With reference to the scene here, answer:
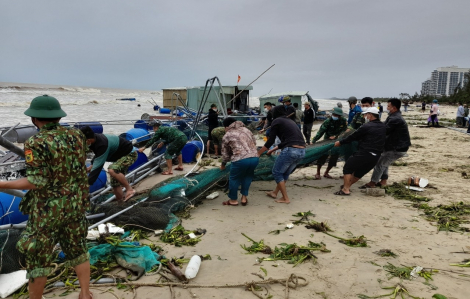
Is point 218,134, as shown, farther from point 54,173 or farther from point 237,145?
point 54,173

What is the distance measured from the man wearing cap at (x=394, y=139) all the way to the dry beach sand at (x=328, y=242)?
686 mm

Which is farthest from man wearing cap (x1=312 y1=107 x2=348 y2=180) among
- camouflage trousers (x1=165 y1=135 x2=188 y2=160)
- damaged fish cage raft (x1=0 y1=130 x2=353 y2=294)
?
camouflage trousers (x1=165 y1=135 x2=188 y2=160)

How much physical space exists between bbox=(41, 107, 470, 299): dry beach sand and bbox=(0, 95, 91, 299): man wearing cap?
68cm

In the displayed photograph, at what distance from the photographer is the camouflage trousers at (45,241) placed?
2479mm

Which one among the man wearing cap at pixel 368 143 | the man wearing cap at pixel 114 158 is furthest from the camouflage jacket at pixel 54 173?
the man wearing cap at pixel 368 143

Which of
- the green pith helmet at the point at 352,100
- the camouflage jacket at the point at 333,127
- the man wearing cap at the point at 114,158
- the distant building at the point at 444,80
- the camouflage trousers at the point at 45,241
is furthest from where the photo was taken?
the distant building at the point at 444,80

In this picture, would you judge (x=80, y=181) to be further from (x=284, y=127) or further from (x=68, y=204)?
(x=284, y=127)

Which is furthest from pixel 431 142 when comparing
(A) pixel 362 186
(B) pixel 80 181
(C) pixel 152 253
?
(B) pixel 80 181

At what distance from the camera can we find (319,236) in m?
4.26

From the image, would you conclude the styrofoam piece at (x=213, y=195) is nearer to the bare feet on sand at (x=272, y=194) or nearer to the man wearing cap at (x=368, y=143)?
the bare feet on sand at (x=272, y=194)

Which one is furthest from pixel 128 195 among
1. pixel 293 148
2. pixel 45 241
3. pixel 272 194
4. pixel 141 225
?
pixel 45 241

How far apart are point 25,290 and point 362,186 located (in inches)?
229

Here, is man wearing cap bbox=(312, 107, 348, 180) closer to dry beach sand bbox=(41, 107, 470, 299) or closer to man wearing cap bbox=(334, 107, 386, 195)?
dry beach sand bbox=(41, 107, 470, 299)

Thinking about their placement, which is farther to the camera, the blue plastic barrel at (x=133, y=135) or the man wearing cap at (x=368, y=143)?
the blue plastic barrel at (x=133, y=135)
